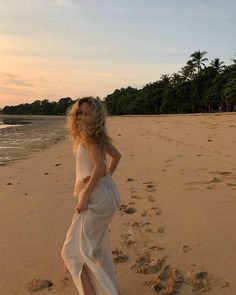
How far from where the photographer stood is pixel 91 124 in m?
3.18

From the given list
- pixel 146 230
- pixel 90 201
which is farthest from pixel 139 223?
pixel 90 201

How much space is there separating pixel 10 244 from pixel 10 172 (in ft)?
18.9

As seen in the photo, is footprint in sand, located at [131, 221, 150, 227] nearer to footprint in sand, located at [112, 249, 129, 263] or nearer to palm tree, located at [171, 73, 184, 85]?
footprint in sand, located at [112, 249, 129, 263]

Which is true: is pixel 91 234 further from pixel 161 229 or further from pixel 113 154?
pixel 161 229

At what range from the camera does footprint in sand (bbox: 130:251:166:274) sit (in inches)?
154

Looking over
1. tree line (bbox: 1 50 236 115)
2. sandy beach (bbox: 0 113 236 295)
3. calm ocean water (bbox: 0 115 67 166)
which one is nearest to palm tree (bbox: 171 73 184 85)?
tree line (bbox: 1 50 236 115)

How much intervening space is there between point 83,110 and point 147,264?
5.43 feet

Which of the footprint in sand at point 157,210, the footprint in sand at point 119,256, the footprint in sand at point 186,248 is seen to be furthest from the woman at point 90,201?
the footprint in sand at point 157,210

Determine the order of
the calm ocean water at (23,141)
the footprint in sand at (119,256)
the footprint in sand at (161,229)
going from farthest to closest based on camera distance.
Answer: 1. the calm ocean water at (23,141)
2. the footprint in sand at (161,229)
3. the footprint in sand at (119,256)

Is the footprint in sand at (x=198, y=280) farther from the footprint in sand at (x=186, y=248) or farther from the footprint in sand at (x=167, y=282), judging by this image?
the footprint in sand at (x=186, y=248)

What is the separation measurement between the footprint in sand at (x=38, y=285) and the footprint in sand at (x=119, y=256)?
0.68 metres

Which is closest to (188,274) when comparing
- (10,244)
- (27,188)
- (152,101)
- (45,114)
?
(10,244)

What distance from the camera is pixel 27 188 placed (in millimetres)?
7848

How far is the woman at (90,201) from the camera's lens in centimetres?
319
